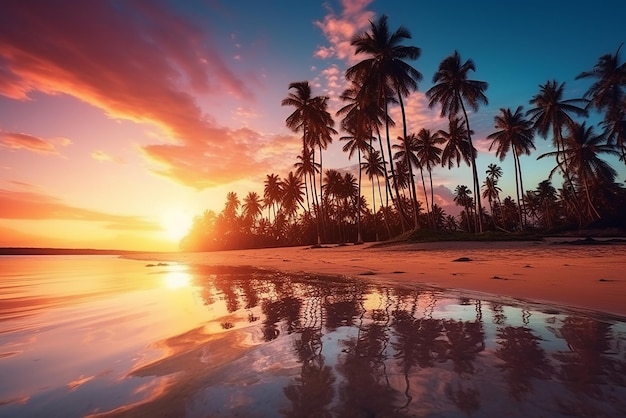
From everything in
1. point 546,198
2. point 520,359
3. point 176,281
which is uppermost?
point 546,198

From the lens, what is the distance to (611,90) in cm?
3203

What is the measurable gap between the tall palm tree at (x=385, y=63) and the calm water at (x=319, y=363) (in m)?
23.9

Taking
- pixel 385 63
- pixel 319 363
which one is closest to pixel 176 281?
pixel 319 363

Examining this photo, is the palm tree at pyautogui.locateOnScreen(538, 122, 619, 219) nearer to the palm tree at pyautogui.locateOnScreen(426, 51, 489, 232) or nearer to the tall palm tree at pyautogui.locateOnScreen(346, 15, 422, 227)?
the palm tree at pyautogui.locateOnScreen(426, 51, 489, 232)

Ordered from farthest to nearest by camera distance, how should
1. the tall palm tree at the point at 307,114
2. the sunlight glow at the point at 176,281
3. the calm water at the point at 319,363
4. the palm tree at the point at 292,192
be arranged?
the palm tree at the point at 292,192, the tall palm tree at the point at 307,114, the sunlight glow at the point at 176,281, the calm water at the point at 319,363

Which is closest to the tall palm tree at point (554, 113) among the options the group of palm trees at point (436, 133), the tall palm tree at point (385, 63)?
the group of palm trees at point (436, 133)

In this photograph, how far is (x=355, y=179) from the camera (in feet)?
203

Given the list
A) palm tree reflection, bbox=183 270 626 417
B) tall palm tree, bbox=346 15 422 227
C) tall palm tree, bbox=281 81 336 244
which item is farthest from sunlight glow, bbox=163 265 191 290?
tall palm tree, bbox=281 81 336 244

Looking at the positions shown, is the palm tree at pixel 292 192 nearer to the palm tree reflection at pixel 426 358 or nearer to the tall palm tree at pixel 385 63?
the tall palm tree at pixel 385 63

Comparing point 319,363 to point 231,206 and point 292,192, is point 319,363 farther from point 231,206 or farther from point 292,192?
point 231,206

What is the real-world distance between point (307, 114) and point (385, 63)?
11.7 meters

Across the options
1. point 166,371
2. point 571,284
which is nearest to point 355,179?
point 571,284

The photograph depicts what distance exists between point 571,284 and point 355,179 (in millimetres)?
56820

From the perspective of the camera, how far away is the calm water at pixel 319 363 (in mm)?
1456
